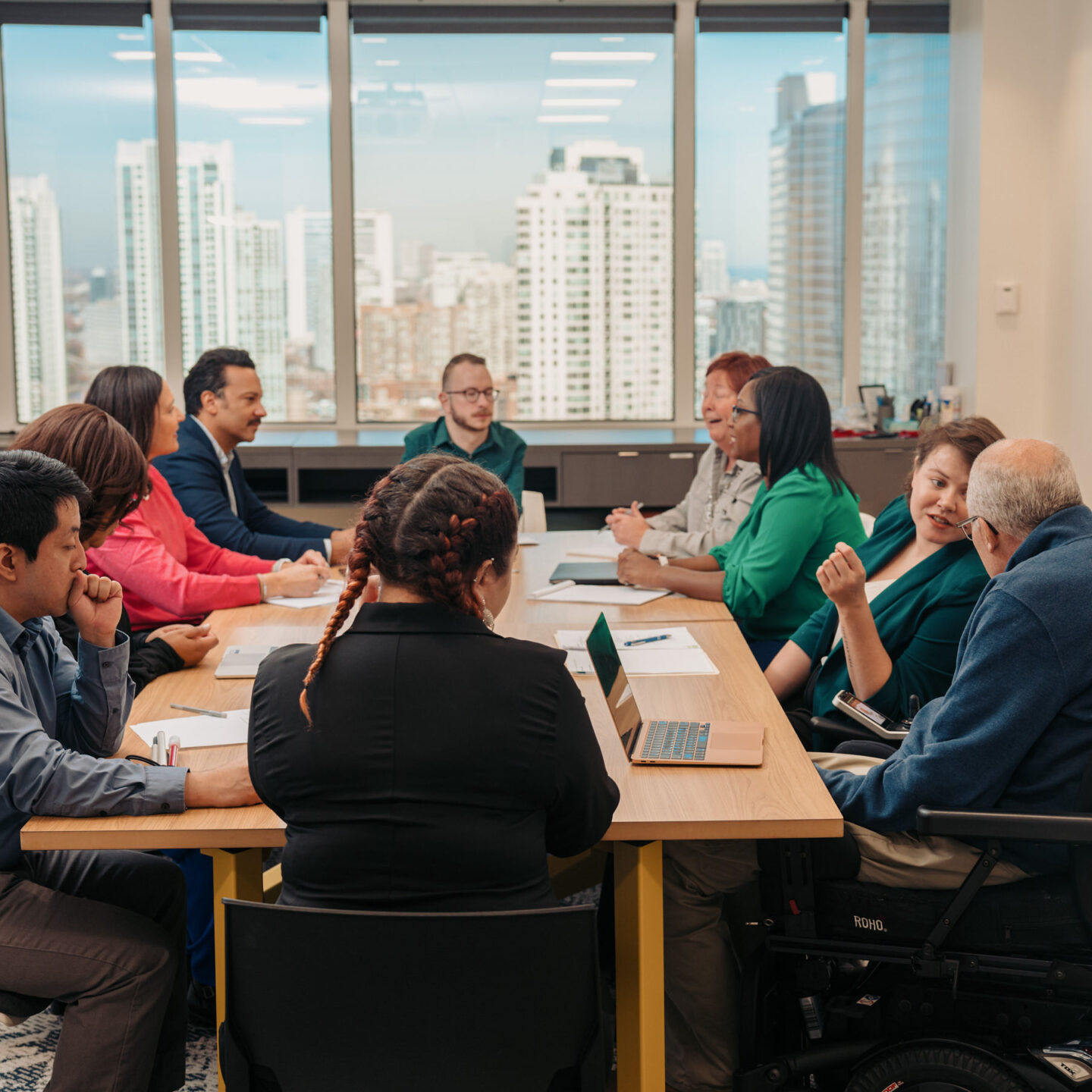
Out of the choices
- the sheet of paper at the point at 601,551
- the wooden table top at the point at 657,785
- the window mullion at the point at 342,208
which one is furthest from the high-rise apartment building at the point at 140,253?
the wooden table top at the point at 657,785

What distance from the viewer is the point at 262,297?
5.83 meters

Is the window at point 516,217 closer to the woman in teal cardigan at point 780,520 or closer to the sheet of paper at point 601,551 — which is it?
the sheet of paper at point 601,551

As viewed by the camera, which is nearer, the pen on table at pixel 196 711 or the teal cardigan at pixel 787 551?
the pen on table at pixel 196 711

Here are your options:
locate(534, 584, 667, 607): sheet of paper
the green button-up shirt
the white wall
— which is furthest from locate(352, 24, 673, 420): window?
locate(534, 584, 667, 607): sheet of paper

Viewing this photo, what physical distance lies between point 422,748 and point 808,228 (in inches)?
201

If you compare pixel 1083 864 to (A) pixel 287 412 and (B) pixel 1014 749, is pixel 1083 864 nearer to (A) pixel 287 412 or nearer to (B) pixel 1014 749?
(B) pixel 1014 749

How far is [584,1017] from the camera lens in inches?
53.4

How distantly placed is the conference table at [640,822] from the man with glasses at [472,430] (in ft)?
5.93

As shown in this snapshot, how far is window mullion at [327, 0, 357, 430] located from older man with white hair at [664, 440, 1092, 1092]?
14.1 ft

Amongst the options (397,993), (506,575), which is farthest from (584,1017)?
(506,575)

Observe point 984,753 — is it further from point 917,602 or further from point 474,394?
point 474,394

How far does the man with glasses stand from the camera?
3953 millimetres

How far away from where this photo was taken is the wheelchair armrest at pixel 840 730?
222cm

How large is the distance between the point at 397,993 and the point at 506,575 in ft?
1.70
